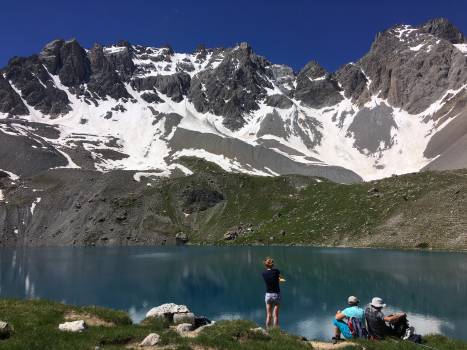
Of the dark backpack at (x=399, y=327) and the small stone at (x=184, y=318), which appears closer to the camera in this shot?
the dark backpack at (x=399, y=327)

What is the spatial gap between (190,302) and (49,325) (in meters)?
23.6

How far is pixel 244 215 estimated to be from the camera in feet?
440

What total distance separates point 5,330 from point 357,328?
14338mm

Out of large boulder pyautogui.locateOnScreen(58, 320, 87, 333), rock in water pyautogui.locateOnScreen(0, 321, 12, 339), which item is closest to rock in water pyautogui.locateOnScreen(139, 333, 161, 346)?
large boulder pyautogui.locateOnScreen(58, 320, 87, 333)

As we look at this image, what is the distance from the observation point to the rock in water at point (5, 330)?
16922mm

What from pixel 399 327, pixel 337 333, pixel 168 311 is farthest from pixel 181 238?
pixel 399 327

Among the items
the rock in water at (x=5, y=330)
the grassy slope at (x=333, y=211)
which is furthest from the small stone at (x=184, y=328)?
the grassy slope at (x=333, y=211)

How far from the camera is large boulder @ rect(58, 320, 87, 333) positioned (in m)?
18.6

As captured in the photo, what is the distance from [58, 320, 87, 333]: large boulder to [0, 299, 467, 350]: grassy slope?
308mm

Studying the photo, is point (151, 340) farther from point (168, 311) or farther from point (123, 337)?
point (168, 311)

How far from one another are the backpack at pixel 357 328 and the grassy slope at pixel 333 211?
71.0 meters

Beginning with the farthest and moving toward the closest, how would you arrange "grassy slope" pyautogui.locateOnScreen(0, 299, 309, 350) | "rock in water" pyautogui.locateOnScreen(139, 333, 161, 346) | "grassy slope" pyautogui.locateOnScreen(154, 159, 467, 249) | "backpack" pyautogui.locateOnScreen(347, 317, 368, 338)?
"grassy slope" pyautogui.locateOnScreen(154, 159, 467, 249), "backpack" pyautogui.locateOnScreen(347, 317, 368, 338), "rock in water" pyautogui.locateOnScreen(139, 333, 161, 346), "grassy slope" pyautogui.locateOnScreen(0, 299, 309, 350)

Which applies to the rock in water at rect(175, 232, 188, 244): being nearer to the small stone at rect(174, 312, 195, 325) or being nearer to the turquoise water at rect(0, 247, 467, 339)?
the turquoise water at rect(0, 247, 467, 339)

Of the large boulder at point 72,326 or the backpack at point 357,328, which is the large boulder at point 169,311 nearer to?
the large boulder at point 72,326
